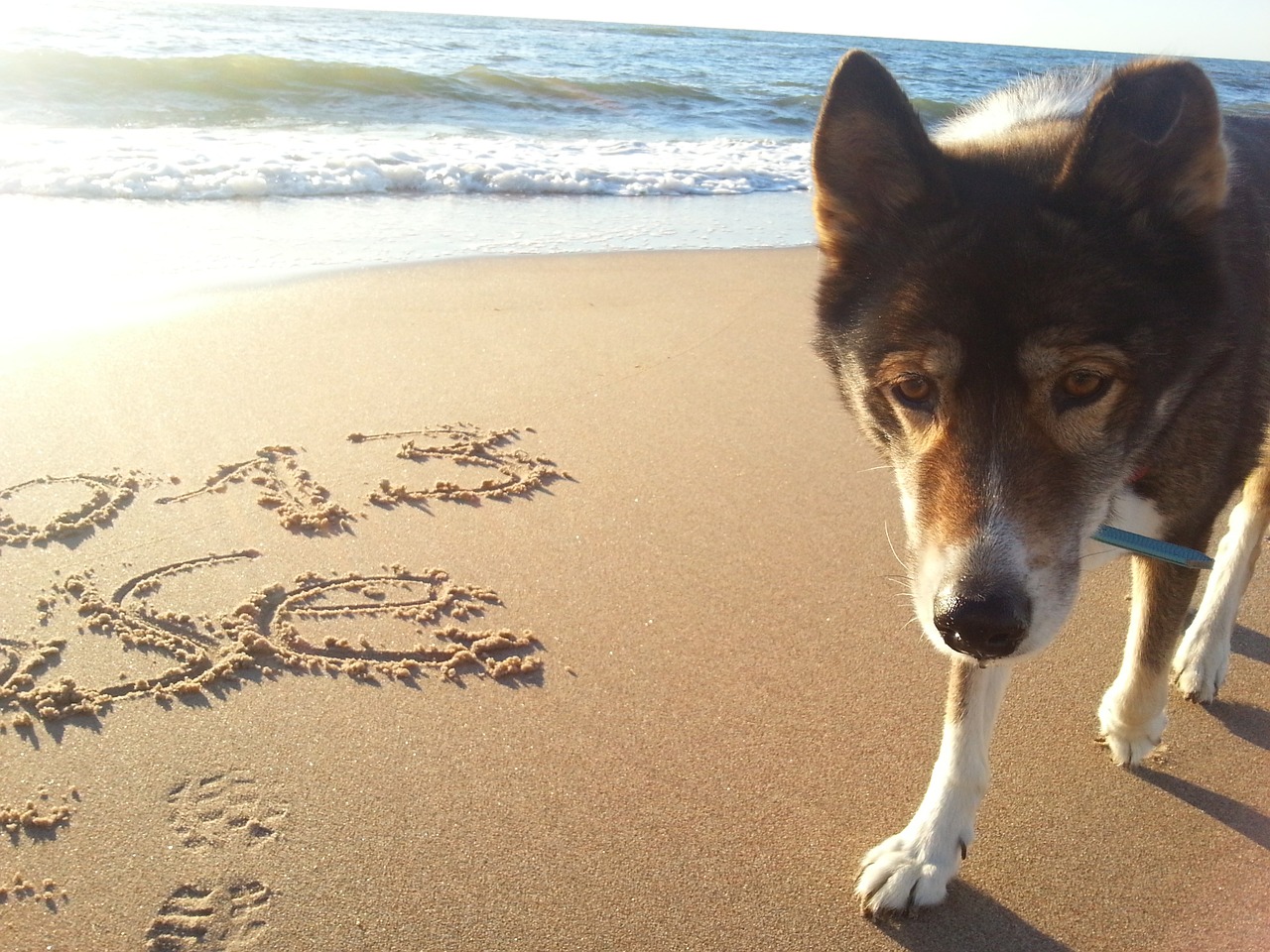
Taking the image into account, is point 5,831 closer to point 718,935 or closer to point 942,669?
point 718,935

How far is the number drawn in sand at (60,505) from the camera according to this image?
3.64 metres

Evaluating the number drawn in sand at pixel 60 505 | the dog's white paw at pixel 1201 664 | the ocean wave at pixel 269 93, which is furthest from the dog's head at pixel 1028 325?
the ocean wave at pixel 269 93

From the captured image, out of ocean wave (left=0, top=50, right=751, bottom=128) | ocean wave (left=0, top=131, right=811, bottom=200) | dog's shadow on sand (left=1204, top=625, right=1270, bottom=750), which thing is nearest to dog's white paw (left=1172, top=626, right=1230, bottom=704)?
dog's shadow on sand (left=1204, top=625, right=1270, bottom=750)

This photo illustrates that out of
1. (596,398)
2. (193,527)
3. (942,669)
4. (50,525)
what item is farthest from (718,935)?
(596,398)

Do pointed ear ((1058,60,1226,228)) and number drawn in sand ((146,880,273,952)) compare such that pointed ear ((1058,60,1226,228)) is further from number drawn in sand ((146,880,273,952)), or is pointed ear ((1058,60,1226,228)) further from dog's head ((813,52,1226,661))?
number drawn in sand ((146,880,273,952))

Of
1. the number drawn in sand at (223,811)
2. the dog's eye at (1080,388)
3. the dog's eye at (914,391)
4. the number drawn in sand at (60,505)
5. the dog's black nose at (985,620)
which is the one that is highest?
the dog's eye at (1080,388)

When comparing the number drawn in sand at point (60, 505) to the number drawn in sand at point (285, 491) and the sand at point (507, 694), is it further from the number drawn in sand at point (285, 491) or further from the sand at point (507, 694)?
the number drawn in sand at point (285, 491)

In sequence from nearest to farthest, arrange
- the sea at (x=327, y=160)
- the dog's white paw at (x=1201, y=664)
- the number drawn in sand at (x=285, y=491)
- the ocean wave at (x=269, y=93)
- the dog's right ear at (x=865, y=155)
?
the dog's right ear at (x=865, y=155), the dog's white paw at (x=1201, y=664), the number drawn in sand at (x=285, y=491), the sea at (x=327, y=160), the ocean wave at (x=269, y=93)

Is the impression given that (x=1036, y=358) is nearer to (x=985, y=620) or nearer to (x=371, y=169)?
(x=985, y=620)

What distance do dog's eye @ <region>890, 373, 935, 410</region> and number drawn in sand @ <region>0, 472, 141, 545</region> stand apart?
2.90 m

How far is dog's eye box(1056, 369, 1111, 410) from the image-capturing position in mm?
2342

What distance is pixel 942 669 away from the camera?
3.34 metres

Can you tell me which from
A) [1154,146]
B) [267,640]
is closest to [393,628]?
[267,640]

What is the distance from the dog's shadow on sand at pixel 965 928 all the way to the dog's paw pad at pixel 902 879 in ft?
0.09
